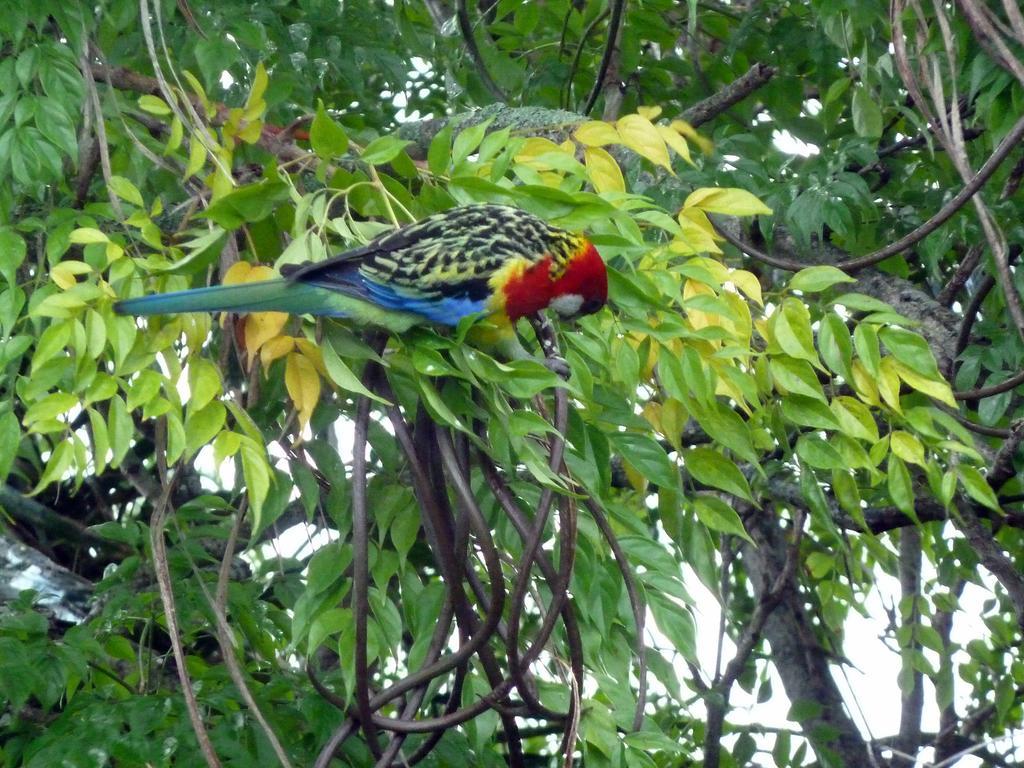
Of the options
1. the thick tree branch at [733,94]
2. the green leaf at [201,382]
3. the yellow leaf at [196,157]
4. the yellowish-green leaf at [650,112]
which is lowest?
the green leaf at [201,382]

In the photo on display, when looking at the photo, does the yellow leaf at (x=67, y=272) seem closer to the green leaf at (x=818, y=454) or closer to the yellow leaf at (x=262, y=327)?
the yellow leaf at (x=262, y=327)

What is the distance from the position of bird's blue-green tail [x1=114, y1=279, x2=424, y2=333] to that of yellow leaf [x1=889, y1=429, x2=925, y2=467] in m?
0.86

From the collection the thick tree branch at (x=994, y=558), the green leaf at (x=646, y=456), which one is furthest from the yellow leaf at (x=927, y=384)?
the thick tree branch at (x=994, y=558)

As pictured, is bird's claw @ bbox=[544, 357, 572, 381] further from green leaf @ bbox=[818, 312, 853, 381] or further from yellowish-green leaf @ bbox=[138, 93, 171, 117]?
yellowish-green leaf @ bbox=[138, 93, 171, 117]

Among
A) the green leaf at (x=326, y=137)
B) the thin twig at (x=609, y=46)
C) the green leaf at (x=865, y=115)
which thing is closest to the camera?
the green leaf at (x=326, y=137)

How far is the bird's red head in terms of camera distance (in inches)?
77.0

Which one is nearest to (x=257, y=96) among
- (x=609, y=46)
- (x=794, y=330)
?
(x=794, y=330)

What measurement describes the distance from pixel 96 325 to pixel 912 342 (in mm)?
1277

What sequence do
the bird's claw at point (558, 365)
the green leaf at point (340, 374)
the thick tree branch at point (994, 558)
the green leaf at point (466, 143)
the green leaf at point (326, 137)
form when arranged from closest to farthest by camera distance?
the green leaf at point (340, 374) < the green leaf at point (326, 137) < the green leaf at point (466, 143) < the bird's claw at point (558, 365) < the thick tree branch at point (994, 558)

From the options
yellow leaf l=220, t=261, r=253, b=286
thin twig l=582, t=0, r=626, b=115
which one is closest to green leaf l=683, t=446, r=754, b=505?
yellow leaf l=220, t=261, r=253, b=286

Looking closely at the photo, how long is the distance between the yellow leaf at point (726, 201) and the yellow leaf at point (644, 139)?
0.30 feet

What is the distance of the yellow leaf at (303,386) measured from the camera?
6.02ft

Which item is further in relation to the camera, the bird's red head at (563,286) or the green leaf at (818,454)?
the green leaf at (818,454)

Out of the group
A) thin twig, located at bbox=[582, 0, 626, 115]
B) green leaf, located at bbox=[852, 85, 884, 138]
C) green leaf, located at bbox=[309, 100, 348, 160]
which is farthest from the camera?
thin twig, located at bbox=[582, 0, 626, 115]
